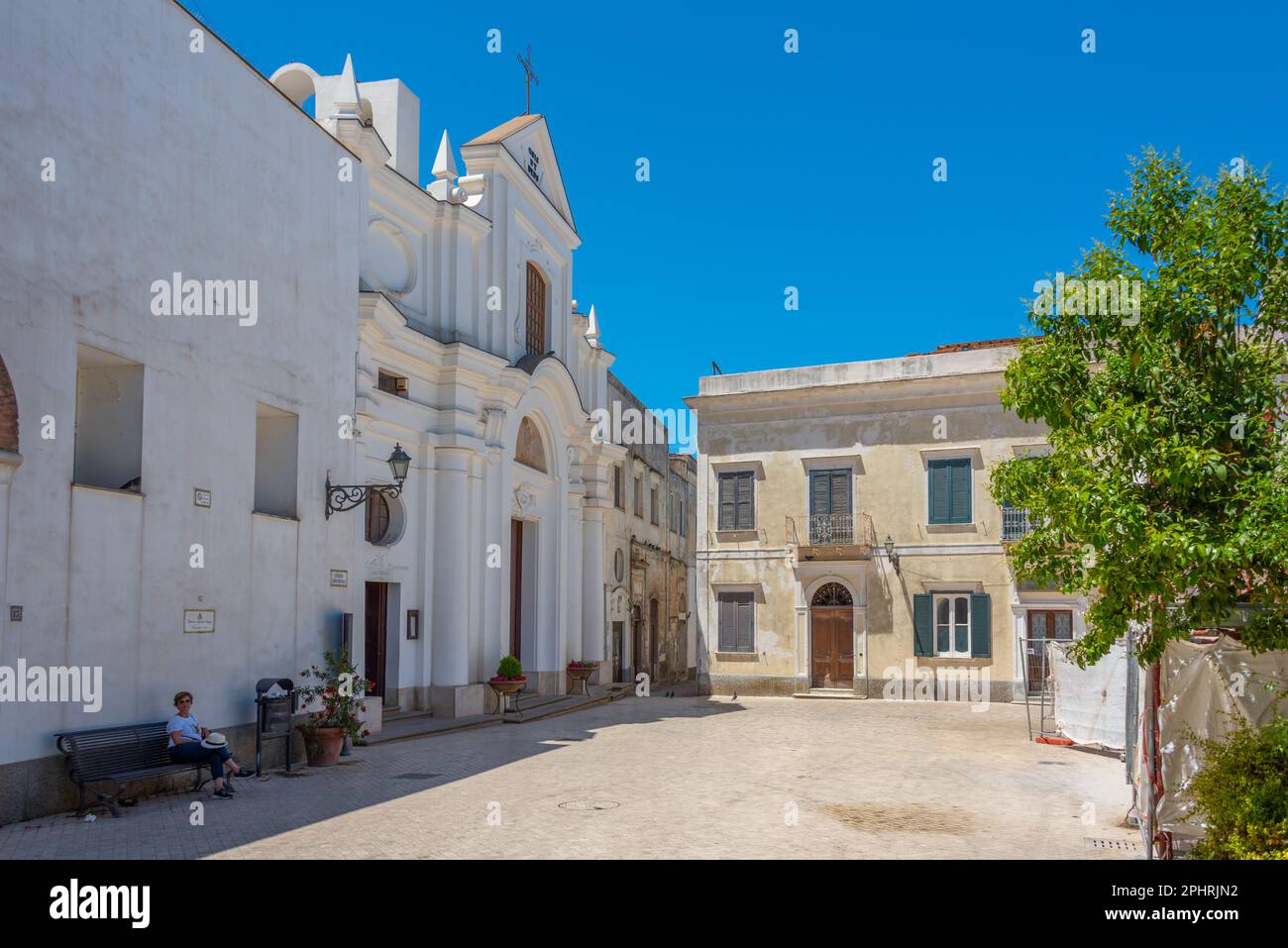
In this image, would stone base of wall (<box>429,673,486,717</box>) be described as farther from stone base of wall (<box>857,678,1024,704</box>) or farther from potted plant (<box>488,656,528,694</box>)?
stone base of wall (<box>857,678,1024,704</box>)

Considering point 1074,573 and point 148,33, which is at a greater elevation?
point 148,33

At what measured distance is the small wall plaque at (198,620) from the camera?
507 inches

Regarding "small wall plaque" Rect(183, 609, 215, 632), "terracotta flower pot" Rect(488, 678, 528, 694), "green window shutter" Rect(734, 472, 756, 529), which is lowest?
"terracotta flower pot" Rect(488, 678, 528, 694)

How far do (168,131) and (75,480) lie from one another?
418cm

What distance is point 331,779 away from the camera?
13.6 m

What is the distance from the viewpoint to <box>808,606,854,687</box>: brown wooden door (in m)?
28.3

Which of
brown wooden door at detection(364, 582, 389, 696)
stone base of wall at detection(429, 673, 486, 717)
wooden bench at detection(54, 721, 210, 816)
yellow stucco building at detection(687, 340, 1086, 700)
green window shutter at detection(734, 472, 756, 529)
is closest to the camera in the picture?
wooden bench at detection(54, 721, 210, 816)

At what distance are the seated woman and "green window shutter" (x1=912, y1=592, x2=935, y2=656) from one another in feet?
Result: 62.4

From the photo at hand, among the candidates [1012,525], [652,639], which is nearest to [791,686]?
[1012,525]

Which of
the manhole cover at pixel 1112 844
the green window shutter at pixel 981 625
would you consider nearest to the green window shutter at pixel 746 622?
the green window shutter at pixel 981 625

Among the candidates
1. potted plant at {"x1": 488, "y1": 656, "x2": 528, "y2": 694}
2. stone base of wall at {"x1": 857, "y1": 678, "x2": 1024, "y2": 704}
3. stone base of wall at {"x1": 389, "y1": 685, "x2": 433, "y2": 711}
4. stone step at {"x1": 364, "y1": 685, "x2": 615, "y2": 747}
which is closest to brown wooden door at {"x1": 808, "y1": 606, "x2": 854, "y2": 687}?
stone base of wall at {"x1": 857, "y1": 678, "x2": 1024, "y2": 704}

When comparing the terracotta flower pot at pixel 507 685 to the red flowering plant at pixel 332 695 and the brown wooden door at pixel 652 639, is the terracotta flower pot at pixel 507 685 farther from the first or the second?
the brown wooden door at pixel 652 639
